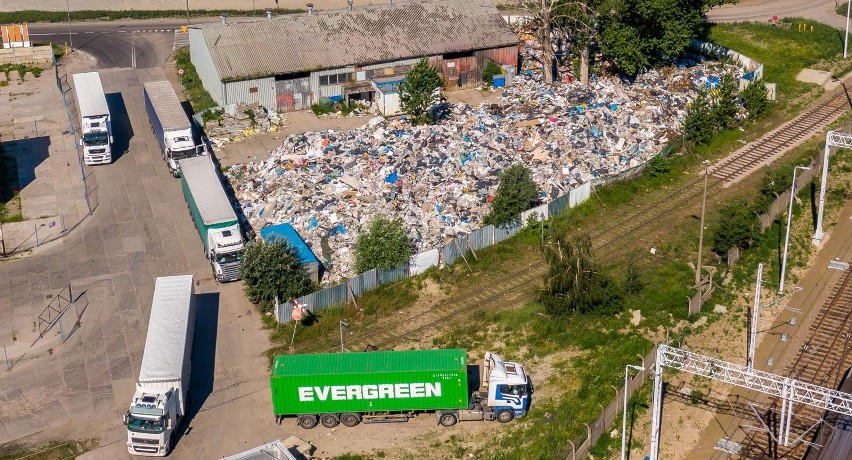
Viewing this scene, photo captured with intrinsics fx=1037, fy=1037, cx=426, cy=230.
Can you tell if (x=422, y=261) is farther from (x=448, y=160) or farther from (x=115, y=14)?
(x=115, y=14)

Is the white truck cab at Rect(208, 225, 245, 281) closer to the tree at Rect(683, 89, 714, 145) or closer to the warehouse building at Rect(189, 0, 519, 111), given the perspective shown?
the warehouse building at Rect(189, 0, 519, 111)

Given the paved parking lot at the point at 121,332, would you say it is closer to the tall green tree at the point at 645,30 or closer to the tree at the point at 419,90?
the tree at the point at 419,90

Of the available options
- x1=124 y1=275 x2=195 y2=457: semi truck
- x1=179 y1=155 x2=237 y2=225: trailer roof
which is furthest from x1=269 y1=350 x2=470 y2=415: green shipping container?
x1=179 y1=155 x2=237 y2=225: trailer roof

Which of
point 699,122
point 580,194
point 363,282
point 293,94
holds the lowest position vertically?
point 363,282

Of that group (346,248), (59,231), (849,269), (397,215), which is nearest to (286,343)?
(346,248)

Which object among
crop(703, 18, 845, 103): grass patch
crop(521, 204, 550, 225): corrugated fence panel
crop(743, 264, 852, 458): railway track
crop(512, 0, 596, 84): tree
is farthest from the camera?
crop(703, 18, 845, 103): grass patch

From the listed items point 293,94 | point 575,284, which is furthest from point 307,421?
point 293,94

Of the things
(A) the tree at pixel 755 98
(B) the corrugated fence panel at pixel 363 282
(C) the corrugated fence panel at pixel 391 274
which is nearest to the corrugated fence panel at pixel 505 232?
(C) the corrugated fence panel at pixel 391 274

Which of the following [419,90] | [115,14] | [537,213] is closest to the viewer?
[537,213]
